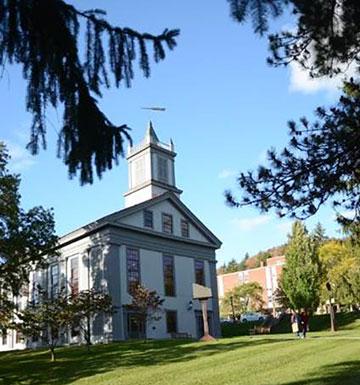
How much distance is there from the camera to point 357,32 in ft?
23.5

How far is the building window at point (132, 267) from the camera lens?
36.2 meters

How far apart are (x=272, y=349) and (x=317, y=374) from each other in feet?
21.5

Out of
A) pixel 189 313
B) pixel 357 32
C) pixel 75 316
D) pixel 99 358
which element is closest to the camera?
pixel 357 32

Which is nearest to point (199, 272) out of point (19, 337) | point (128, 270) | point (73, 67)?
point (128, 270)

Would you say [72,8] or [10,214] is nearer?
[72,8]

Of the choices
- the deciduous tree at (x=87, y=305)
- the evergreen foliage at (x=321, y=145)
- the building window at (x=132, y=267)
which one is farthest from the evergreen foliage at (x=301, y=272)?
the evergreen foliage at (x=321, y=145)

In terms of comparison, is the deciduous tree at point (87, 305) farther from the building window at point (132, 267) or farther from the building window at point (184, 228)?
the building window at point (184, 228)

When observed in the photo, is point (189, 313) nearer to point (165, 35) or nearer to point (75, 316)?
point (75, 316)

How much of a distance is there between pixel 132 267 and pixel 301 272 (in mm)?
16341

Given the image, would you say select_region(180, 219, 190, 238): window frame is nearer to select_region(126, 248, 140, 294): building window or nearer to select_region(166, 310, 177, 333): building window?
select_region(126, 248, 140, 294): building window

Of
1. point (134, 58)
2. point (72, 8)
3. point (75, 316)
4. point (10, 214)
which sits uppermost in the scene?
point (10, 214)

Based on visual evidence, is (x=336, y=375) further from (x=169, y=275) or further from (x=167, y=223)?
(x=167, y=223)

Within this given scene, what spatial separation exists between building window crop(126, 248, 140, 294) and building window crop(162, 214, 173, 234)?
12.0 ft

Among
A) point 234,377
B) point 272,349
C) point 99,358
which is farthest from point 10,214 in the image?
point 234,377
